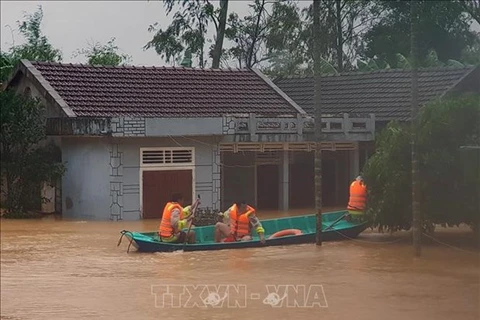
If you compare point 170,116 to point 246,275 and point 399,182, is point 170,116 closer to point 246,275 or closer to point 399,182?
point 399,182

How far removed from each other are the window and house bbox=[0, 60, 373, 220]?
28 mm

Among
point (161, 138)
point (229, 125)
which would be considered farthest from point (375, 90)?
point (161, 138)

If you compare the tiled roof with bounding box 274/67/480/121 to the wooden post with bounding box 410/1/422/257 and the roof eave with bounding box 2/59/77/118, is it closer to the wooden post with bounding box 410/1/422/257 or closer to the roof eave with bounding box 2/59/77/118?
the roof eave with bounding box 2/59/77/118

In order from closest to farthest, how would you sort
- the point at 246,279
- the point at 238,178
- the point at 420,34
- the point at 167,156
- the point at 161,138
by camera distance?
the point at 246,279
the point at 161,138
the point at 167,156
the point at 238,178
the point at 420,34

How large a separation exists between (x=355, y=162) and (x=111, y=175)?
8.28 metres

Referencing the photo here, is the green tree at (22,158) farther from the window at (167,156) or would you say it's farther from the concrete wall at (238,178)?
the concrete wall at (238,178)

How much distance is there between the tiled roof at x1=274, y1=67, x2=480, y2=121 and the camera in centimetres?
3006

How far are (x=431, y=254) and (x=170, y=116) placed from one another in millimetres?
10990

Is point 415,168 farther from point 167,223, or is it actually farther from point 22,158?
point 22,158

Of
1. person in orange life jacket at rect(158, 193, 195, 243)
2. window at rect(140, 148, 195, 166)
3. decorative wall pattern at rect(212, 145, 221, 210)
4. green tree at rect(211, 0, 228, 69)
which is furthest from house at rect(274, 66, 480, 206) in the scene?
person in orange life jacket at rect(158, 193, 195, 243)

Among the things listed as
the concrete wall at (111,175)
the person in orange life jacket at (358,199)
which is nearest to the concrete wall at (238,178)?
the concrete wall at (111,175)

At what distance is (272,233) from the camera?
68.9 feet

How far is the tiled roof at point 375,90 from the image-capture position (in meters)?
30.1

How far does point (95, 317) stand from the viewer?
12.0 metres
